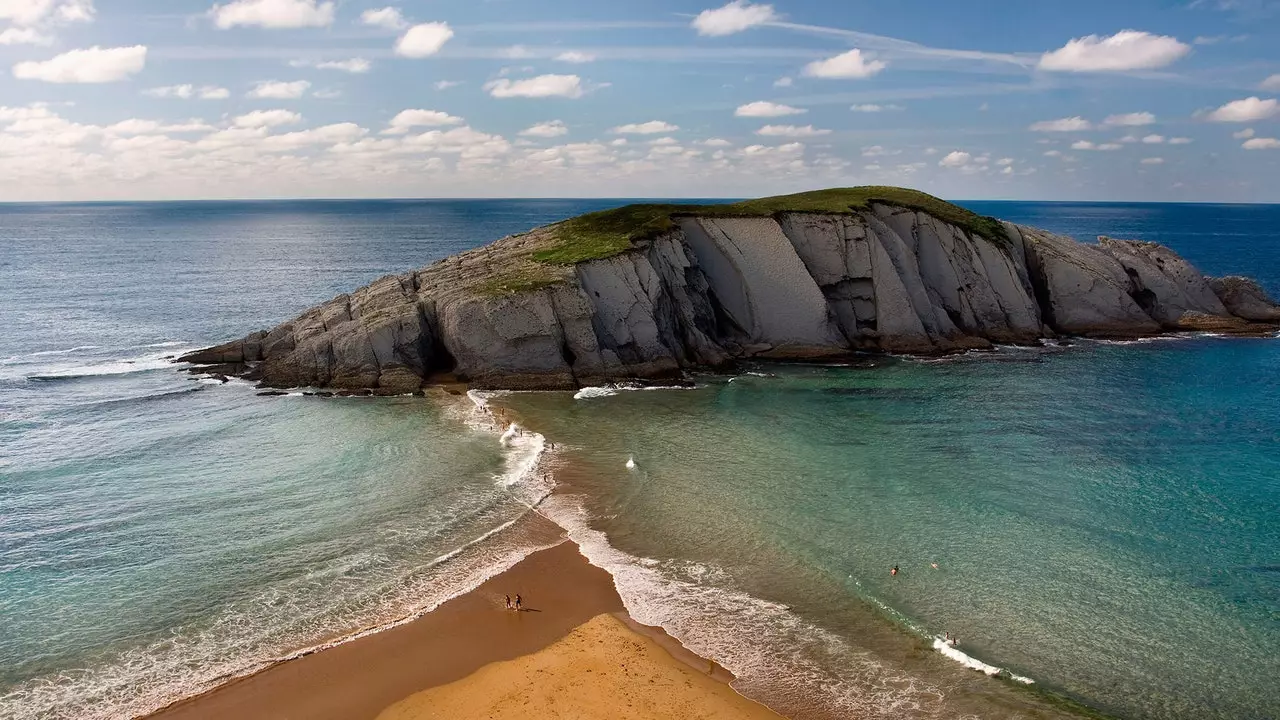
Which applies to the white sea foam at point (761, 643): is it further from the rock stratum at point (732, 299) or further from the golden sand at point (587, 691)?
the rock stratum at point (732, 299)

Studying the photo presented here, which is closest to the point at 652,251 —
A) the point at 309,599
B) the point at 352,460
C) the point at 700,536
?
the point at 352,460

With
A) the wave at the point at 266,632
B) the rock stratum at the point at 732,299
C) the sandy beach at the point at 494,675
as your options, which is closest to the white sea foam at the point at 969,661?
the sandy beach at the point at 494,675

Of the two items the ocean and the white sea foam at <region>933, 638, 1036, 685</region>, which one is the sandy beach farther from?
the white sea foam at <region>933, 638, 1036, 685</region>

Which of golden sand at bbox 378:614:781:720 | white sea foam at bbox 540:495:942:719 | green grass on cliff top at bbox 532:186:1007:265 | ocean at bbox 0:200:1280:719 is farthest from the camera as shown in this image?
green grass on cliff top at bbox 532:186:1007:265

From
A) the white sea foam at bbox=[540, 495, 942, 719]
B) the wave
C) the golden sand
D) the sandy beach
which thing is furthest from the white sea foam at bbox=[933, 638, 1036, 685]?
the wave

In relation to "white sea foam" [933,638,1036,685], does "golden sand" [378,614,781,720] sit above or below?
below

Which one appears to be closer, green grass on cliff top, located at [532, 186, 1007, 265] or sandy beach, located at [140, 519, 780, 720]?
sandy beach, located at [140, 519, 780, 720]
